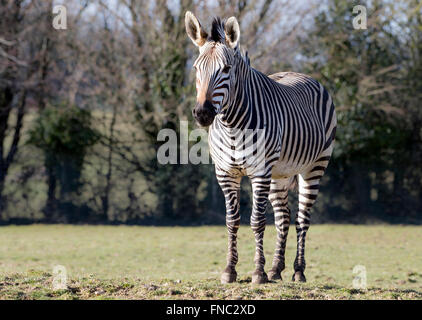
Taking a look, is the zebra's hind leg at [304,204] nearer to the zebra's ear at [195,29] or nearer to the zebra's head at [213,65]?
A: the zebra's head at [213,65]

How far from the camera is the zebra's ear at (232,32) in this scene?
6.01 meters

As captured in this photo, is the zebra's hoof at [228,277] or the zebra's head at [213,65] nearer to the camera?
the zebra's head at [213,65]

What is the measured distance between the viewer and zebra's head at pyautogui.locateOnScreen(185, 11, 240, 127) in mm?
5520

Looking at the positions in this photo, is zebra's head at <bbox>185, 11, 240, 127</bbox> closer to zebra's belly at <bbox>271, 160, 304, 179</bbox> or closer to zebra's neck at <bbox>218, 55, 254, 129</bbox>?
zebra's neck at <bbox>218, 55, 254, 129</bbox>

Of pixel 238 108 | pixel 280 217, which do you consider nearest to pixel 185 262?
pixel 280 217

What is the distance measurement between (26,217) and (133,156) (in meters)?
3.55

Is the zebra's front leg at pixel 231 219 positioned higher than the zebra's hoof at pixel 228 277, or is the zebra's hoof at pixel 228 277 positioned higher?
the zebra's front leg at pixel 231 219

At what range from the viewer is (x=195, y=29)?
6.25 meters

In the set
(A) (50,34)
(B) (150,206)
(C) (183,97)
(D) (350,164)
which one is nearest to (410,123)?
(D) (350,164)

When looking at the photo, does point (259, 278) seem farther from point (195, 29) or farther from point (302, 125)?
point (195, 29)

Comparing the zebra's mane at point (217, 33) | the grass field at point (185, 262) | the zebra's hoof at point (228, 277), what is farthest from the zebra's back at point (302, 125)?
the grass field at point (185, 262)

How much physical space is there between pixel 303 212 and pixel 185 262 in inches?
150

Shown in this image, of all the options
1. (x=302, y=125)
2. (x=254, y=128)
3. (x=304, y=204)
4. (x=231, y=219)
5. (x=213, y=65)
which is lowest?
(x=231, y=219)

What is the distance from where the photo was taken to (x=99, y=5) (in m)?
17.3
